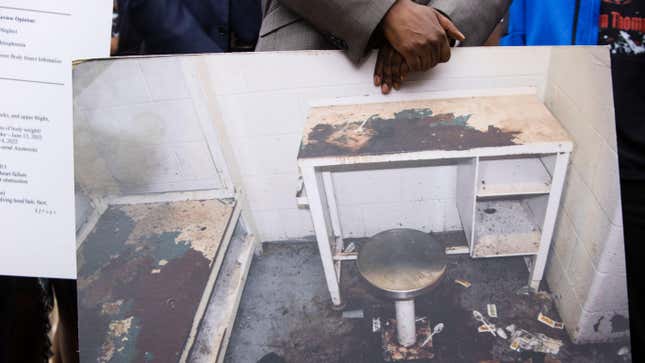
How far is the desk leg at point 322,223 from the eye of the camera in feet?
1.55

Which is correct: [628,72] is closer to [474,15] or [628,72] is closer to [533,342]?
[474,15]

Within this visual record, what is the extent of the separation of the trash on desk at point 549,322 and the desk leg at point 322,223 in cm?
23

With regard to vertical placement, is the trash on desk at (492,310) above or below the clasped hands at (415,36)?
below

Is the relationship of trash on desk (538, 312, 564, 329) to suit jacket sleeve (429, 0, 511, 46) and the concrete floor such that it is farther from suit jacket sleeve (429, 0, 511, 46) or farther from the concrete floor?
suit jacket sleeve (429, 0, 511, 46)

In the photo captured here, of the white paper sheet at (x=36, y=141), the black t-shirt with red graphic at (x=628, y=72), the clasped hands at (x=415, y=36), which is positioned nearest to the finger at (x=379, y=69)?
the clasped hands at (x=415, y=36)

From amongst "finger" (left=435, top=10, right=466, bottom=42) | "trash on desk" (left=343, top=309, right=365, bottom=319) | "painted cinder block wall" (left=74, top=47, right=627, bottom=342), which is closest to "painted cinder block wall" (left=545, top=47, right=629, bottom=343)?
"painted cinder block wall" (left=74, top=47, right=627, bottom=342)

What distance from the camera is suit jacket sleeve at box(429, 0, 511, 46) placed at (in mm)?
454

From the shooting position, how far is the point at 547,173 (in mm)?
455

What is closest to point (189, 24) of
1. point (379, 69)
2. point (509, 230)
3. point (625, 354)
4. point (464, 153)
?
point (379, 69)

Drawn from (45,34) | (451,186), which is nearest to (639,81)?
(451,186)

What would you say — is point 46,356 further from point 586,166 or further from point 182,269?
point 586,166

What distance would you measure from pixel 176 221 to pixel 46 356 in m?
0.39

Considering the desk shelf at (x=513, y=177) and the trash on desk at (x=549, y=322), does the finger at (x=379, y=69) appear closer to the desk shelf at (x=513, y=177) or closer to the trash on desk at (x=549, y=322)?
the desk shelf at (x=513, y=177)

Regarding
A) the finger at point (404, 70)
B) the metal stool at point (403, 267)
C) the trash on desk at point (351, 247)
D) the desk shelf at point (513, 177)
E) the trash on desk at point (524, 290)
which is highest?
the finger at point (404, 70)
